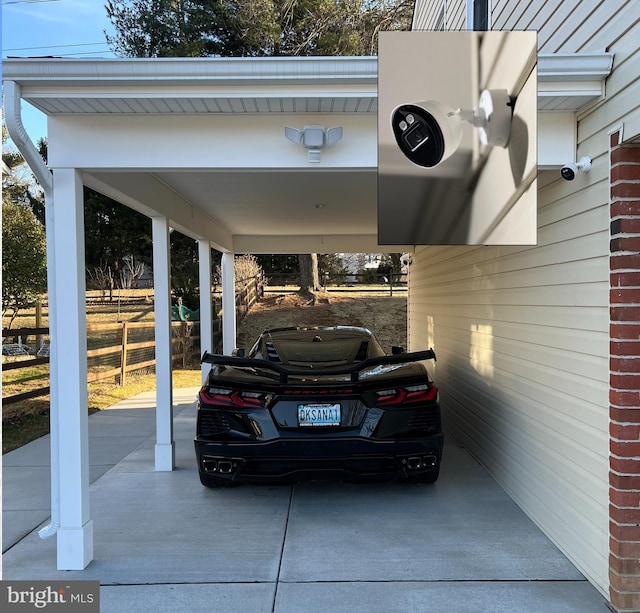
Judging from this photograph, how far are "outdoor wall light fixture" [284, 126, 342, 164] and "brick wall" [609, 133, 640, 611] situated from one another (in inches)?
61.2

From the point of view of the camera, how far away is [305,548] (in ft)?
11.1

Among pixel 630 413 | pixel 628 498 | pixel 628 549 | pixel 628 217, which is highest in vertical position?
pixel 628 217

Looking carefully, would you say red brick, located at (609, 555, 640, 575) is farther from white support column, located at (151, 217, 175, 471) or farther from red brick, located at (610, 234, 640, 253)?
white support column, located at (151, 217, 175, 471)

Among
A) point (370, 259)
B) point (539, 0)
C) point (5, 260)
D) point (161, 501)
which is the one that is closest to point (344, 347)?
point (161, 501)

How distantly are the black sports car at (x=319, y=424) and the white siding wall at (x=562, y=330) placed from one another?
0.74m

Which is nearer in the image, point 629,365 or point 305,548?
point 629,365

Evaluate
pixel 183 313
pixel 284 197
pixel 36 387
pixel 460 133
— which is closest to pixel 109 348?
pixel 36 387

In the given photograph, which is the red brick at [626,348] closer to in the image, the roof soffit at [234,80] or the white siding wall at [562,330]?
the white siding wall at [562,330]

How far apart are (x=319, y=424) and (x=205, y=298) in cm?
489

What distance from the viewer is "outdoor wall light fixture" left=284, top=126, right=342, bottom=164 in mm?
3109

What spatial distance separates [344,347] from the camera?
4.66 meters

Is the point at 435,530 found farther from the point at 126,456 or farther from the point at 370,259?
the point at 370,259

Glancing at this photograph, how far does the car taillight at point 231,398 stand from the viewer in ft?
12.6

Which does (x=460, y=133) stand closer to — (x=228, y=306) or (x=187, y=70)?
(x=187, y=70)
